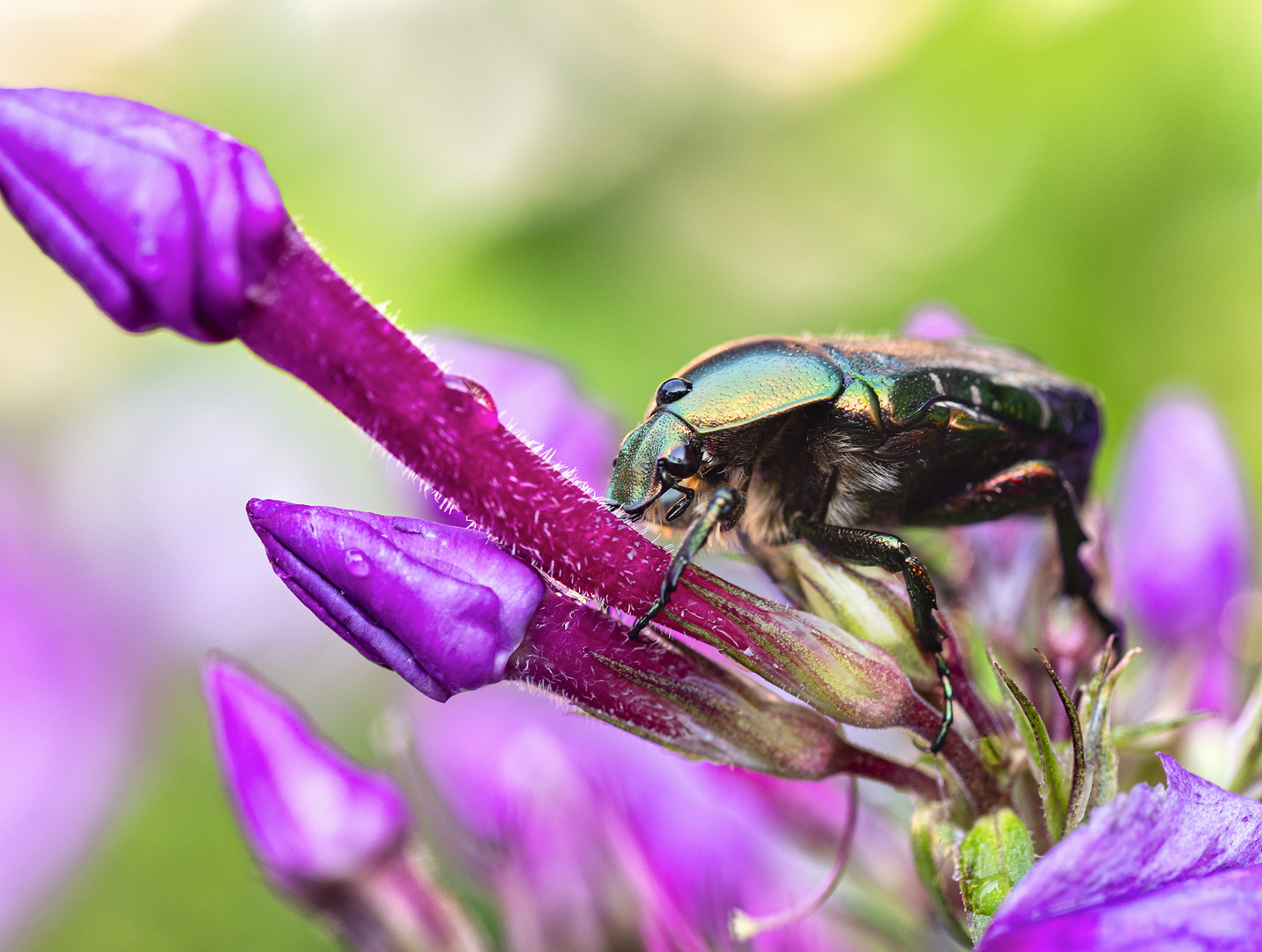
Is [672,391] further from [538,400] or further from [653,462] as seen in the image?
[538,400]

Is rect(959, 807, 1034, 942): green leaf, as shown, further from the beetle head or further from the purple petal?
the beetle head

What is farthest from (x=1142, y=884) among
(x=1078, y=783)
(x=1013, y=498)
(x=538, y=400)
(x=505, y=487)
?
(x=538, y=400)

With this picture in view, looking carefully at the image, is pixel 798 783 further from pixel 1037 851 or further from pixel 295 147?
pixel 295 147

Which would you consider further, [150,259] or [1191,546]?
[1191,546]

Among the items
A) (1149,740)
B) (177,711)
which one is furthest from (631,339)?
(1149,740)

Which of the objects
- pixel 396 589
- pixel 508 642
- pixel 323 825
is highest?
pixel 396 589

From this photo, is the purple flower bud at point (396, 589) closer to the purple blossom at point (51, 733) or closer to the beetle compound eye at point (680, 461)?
the beetle compound eye at point (680, 461)

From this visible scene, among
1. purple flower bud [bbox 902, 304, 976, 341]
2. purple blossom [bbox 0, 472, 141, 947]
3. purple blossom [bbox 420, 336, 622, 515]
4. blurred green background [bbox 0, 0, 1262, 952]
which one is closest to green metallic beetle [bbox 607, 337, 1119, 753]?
purple flower bud [bbox 902, 304, 976, 341]
